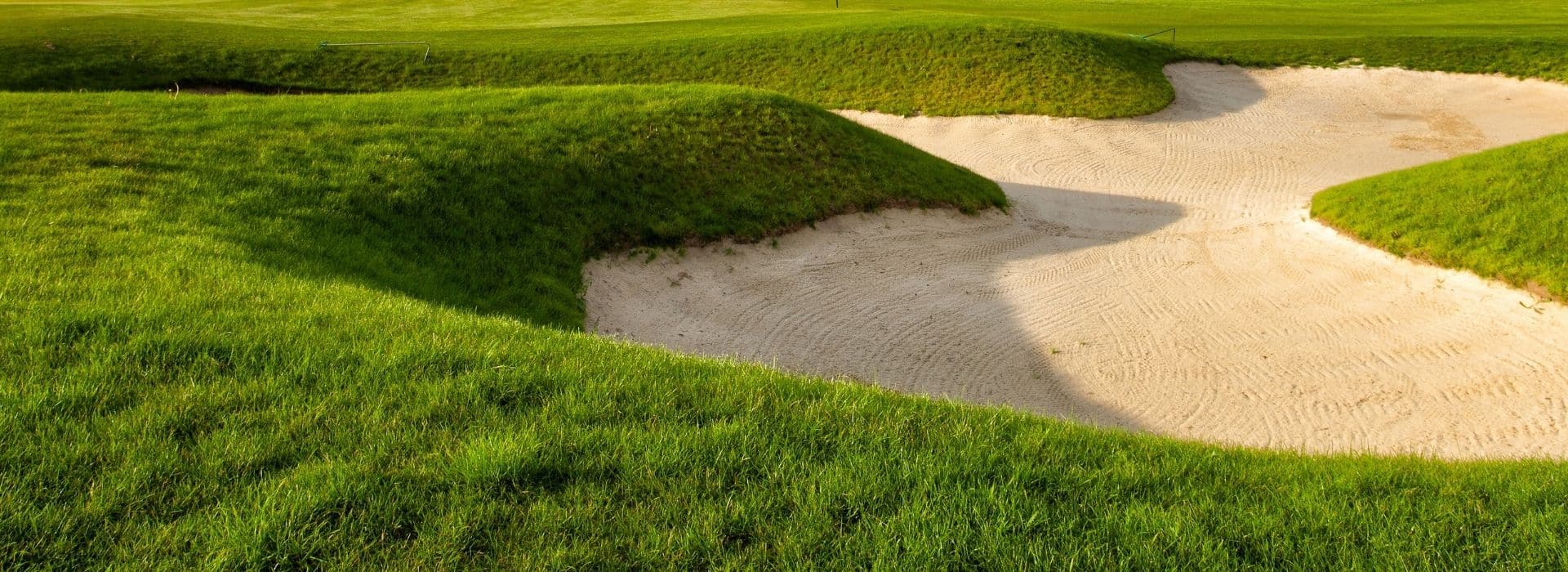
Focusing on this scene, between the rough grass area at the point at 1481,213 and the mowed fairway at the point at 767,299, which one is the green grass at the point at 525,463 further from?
the rough grass area at the point at 1481,213

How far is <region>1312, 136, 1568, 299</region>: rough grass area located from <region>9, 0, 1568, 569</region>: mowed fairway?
0.08m

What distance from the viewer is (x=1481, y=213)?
45.3ft

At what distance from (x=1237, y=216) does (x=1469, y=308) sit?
22.5 ft

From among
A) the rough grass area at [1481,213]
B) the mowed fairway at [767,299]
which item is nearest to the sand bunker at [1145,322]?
the mowed fairway at [767,299]

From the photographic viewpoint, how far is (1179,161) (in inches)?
886

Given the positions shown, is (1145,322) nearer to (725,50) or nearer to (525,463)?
(525,463)

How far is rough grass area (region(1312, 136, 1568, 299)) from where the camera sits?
12734 millimetres

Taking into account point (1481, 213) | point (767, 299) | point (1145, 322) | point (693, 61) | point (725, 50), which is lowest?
point (1145, 322)

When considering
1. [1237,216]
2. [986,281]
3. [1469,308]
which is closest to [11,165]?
[986,281]

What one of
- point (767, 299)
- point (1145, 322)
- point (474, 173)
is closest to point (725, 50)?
point (474, 173)

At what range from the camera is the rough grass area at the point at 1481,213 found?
12734mm

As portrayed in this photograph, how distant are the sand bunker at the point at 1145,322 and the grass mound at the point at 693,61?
22.5 ft

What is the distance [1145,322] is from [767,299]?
520 centimetres

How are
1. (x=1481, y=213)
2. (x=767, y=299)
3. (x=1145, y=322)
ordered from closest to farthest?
1. (x=767, y=299)
2. (x=1145, y=322)
3. (x=1481, y=213)
